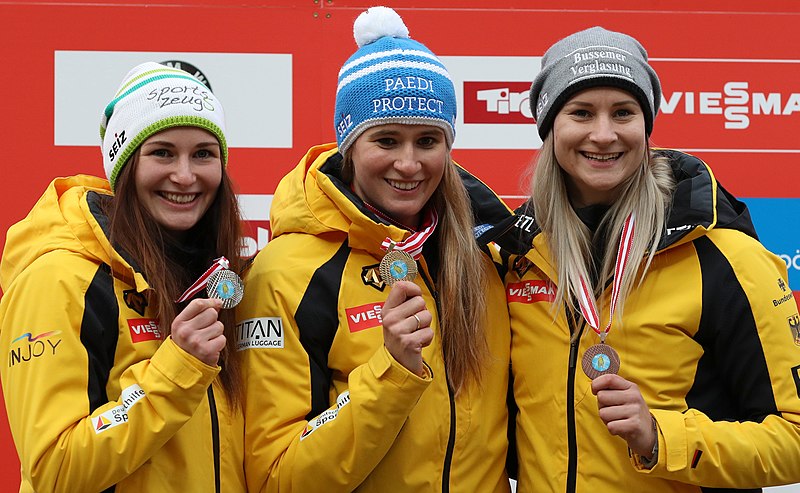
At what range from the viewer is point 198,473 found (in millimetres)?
1867

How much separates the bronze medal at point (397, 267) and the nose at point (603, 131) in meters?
0.50

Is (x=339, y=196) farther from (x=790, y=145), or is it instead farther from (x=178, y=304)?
(x=790, y=145)

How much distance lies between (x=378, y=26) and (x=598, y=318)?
0.84 metres

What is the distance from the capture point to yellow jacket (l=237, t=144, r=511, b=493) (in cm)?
187

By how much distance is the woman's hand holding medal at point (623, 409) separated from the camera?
5.83 feet

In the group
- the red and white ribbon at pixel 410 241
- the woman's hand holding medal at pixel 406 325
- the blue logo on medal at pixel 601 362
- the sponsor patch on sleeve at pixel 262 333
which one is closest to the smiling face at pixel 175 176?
the sponsor patch on sleeve at pixel 262 333

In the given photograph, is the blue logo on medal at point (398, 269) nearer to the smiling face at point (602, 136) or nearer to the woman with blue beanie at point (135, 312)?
the woman with blue beanie at point (135, 312)

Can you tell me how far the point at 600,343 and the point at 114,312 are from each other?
991mm

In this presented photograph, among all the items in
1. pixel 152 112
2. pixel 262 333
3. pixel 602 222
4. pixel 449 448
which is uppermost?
pixel 152 112

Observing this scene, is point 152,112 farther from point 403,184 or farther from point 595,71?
point 595,71

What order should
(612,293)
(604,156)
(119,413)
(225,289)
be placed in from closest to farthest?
(119,413) → (225,289) → (612,293) → (604,156)

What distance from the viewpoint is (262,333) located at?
1965 millimetres

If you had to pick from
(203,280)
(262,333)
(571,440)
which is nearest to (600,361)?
(571,440)

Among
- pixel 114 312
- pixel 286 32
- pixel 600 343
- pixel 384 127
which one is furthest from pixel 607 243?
pixel 286 32
